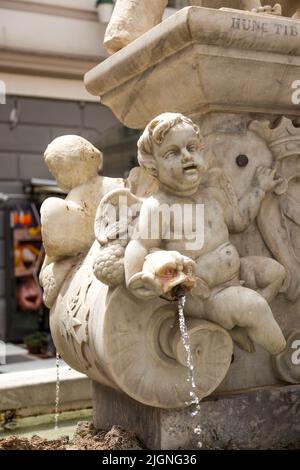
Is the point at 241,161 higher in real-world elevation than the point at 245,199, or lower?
higher

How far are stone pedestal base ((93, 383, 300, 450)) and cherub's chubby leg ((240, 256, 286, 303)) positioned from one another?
1.45 feet

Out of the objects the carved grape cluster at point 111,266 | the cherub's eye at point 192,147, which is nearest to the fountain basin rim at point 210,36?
the cherub's eye at point 192,147

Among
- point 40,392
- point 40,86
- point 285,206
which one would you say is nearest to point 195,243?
point 285,206

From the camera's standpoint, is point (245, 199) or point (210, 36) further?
point (245, 199)

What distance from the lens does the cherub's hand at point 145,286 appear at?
8.82 ft

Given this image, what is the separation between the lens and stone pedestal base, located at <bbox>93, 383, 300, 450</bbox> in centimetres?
296

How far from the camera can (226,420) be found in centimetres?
307

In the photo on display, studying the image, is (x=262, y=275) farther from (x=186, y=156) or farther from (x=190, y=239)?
(x=186, y=156)

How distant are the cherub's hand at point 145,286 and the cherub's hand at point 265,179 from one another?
83 cm

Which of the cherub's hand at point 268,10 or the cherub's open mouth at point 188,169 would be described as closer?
the cherub's open mouth at point 188,169

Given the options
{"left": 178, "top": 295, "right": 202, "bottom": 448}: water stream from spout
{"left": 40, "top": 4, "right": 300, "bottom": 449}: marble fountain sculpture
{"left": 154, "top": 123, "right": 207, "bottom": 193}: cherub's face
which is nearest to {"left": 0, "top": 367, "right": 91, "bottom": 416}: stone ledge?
{"left": 40, "top": 4, "right": 300, "bottom": 449}: marble fountain sculpture

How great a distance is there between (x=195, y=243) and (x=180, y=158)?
1.12ft

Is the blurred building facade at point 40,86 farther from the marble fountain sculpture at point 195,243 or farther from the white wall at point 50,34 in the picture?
the marble fountain sculpture at point 195,243

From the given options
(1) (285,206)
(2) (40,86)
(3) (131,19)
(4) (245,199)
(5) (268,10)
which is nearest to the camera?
(4) (245,199)
